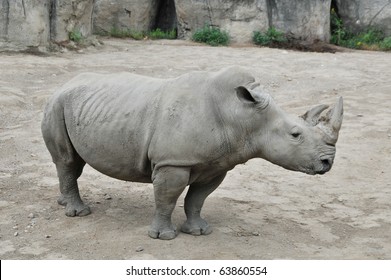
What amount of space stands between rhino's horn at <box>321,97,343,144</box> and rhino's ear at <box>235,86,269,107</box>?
48cm

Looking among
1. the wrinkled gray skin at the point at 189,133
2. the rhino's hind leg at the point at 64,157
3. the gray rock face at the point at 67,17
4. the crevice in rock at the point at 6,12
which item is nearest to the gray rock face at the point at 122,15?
the gray rock face at the point at 67,17

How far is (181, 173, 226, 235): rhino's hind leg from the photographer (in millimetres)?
5164

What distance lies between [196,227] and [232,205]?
3.35 ft

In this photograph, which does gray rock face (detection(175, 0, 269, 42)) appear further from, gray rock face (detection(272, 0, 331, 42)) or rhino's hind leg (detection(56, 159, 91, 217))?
rhino's hind leg (detection(56, 159, 91, 217))

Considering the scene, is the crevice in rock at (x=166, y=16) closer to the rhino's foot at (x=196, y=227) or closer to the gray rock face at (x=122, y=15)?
the gray rock face at (x=122, y=15)

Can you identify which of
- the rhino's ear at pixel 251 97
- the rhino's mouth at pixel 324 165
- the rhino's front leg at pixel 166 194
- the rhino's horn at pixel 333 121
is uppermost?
the rhino's ear at pixel 251 97

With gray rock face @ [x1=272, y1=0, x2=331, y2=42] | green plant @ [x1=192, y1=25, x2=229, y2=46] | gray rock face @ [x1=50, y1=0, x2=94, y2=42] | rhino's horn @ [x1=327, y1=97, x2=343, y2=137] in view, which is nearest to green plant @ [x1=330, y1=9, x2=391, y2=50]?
gray rock face @ [x1=272, y1=0, x2=331, y2=42]

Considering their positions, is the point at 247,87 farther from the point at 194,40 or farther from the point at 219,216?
the point at 194,40

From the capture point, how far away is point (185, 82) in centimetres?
483

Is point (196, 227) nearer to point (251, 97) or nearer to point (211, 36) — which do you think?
point (251, 97)

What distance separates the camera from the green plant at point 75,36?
605 inches

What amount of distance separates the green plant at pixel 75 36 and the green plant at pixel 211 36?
3.87 m

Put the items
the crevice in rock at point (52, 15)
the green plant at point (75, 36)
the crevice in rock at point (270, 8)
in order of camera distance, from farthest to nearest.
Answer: the crevice in rock at point (270, 8) → the green plant at point (75, 36) → the crevice in rock at point (52, 15)
